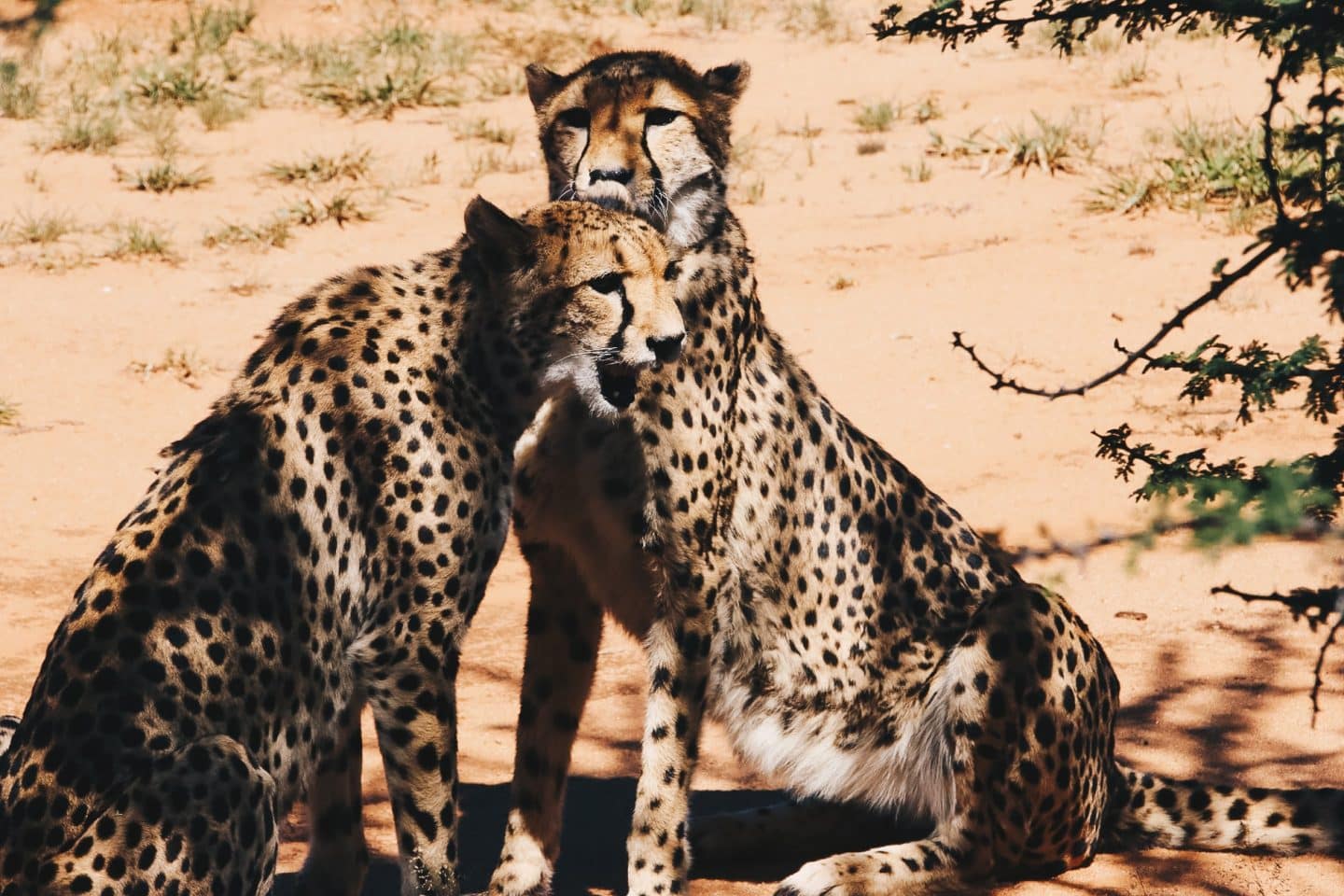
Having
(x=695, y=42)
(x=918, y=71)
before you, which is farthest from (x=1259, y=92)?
(x=695, y=42)

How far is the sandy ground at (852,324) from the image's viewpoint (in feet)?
17.4

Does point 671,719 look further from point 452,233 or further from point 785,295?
point 452,233

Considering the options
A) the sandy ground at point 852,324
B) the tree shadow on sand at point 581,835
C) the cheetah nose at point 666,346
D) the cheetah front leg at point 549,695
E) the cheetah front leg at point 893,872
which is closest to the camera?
the cheetah nose at point 666,346

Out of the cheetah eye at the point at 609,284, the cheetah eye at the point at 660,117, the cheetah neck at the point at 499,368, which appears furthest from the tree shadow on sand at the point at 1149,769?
the cheetah eye at the point at 660,117

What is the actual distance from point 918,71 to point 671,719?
33.9ft

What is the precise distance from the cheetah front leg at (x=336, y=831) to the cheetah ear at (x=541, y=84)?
Result: 1.87 metres

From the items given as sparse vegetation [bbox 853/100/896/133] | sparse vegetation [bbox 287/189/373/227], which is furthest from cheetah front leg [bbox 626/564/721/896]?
sparse vegetation [bbox 853/100/896/133]

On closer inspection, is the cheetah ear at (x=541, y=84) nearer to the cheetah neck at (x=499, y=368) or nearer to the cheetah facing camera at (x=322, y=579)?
the cheetah facing camera at (x=322, y=579)

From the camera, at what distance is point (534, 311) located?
159 inches

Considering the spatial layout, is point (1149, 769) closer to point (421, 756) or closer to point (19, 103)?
point (421, 756)

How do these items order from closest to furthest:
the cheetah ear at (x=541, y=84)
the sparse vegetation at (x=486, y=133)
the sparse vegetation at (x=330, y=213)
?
1. the cheetah ear at (x=541, y=84)
2. the sparse vegetation at (x=330, y=213)
3. the sparse vegetation at (x=486, y=133)

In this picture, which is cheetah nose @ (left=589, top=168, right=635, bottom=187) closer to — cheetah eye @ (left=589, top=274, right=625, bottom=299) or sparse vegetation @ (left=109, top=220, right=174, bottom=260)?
cheetah eye @ (left=589, top=274, right=625, bottom=299)

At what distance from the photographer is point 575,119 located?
4.61 metres

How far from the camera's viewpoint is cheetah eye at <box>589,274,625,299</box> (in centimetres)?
400
